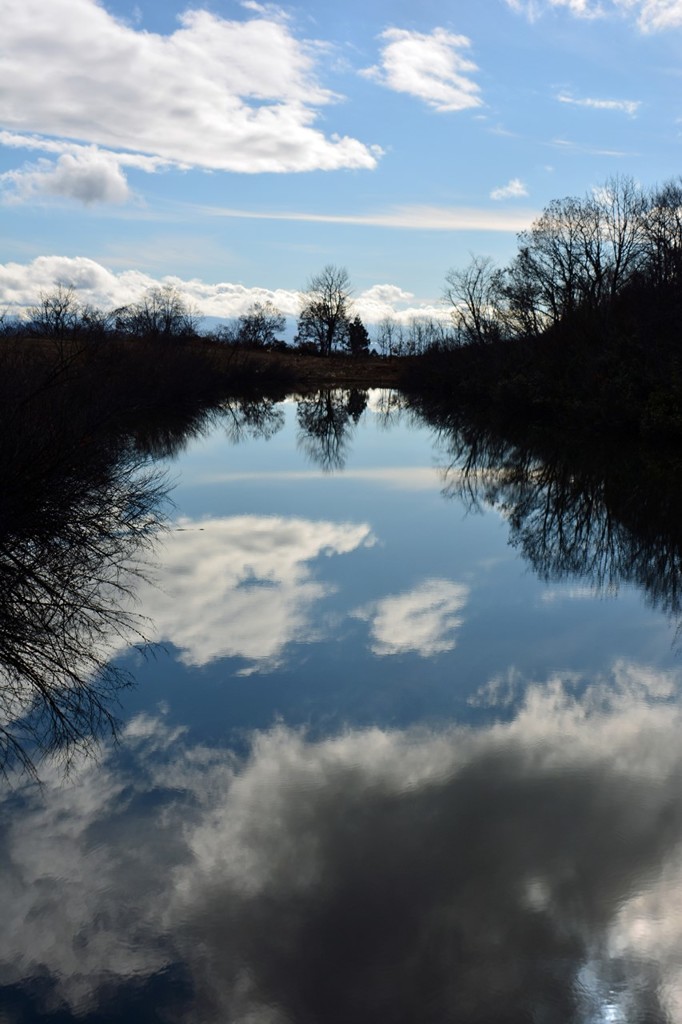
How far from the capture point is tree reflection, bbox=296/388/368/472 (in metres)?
28.1

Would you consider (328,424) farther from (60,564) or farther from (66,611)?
(66,611)

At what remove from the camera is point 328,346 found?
110m

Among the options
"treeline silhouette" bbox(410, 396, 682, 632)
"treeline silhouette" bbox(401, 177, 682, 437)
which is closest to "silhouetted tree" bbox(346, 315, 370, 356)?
"treeline silhouette" bbox(401, 177, 682, 437)

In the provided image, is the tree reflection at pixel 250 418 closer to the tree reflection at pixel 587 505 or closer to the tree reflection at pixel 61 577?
the tree reflection at pixel 587 505

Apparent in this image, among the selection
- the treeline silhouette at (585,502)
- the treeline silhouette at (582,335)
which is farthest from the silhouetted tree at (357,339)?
the treeline silhouette at (585,502)

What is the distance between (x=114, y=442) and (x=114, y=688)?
11125 millimetres

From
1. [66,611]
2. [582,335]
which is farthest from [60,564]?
[582,335]

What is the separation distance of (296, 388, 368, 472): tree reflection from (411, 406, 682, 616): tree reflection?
366cm

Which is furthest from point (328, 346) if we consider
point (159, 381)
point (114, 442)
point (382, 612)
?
point (382, 612)

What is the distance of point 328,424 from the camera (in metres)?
40.6

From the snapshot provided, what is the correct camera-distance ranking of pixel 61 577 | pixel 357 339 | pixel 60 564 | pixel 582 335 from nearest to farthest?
1. pixel 61 577
2. pixel 60 564
3. pixel 582 335
4. pixel 357 339

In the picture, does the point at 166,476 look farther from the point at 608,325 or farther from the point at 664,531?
the point at 608,325

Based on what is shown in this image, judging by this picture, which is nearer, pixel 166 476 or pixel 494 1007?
pixel 494 1007

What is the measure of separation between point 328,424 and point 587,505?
24.6 metres
